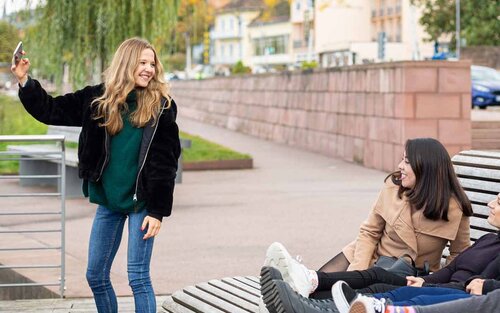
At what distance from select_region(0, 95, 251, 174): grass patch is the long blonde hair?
8.69 m

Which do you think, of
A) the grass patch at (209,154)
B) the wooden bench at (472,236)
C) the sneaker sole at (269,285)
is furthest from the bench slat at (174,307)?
the grass patch at (209,154)

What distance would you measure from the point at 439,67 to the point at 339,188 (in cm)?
297

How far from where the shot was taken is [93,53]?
68.8ft

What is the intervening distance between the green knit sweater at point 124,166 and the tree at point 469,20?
56660 mm

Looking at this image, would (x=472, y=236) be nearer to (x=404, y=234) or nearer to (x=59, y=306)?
(x=404, y=234)

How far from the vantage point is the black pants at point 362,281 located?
5.24m

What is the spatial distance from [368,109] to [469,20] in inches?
1815

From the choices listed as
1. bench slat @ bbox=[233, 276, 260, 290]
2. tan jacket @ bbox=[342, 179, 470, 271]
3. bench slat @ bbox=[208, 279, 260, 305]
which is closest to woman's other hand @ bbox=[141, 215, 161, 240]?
bench slat @ bbox=[208, 279, 260, 305]

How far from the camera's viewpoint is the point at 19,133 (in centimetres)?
2350

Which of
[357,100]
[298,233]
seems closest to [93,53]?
[357,100]

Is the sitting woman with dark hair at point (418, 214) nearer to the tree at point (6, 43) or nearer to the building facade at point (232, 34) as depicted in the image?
the tree at point (6, 43)

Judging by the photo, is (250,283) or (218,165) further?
(218,165)

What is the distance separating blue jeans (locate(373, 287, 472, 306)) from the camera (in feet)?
15.7

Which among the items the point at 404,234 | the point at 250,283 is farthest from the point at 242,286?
the point at 404,234
